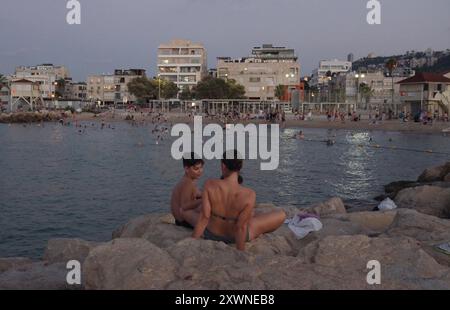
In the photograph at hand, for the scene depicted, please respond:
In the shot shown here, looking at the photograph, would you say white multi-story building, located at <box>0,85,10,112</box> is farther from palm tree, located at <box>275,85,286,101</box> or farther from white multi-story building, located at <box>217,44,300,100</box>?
palm tree, located at <box>275,85,286,101</box>

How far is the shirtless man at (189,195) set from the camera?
6895 mm

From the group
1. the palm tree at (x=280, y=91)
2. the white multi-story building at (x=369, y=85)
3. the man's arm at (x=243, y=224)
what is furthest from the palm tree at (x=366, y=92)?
the man's arm at (x=243, y=224)

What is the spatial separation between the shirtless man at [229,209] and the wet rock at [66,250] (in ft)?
7.74

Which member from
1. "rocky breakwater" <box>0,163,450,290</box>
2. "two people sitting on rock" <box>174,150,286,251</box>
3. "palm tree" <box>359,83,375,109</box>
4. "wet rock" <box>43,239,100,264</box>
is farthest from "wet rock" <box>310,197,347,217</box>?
"palm tree" <box>359,83,375,109</box>

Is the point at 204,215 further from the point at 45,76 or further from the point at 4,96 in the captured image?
the point at 45,76

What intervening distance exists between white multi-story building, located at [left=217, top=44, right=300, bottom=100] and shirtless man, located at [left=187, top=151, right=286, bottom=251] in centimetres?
9591

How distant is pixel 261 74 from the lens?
101875 millimetres

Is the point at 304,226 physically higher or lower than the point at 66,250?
higher

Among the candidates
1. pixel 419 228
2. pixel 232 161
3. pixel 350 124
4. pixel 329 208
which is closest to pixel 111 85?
pixel 350 124

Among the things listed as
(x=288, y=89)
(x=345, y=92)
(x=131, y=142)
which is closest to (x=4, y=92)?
(x=288, y=89)

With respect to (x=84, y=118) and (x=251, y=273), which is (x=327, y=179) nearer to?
(x=251, y=273)

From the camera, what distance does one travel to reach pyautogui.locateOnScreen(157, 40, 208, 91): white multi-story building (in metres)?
105

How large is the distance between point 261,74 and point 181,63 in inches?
689

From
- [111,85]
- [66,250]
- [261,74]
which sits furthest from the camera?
[111,85]
